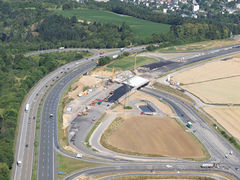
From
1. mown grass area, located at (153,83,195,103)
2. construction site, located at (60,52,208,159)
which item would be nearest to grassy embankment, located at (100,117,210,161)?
construction site, located at (60,52,208,159)

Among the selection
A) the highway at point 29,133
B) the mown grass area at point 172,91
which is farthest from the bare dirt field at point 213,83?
the highway at point 29,133

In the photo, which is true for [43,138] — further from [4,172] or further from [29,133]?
[4,172]

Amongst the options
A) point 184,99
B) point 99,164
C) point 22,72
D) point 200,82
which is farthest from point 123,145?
point 22,72

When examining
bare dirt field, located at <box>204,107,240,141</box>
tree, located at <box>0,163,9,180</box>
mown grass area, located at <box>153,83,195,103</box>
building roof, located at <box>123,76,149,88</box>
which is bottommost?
tree, located at <box>0,163,9,180</box>

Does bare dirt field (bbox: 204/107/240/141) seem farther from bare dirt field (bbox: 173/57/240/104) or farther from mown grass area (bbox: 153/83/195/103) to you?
mown grass area (bbox: 153/83/195/103)

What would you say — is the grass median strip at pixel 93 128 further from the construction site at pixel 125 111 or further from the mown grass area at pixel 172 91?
the mown grass area at pixel 172 91

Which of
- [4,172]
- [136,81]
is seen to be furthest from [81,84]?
[4,172]

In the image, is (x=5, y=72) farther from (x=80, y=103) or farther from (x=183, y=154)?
(x=183, y=154)
